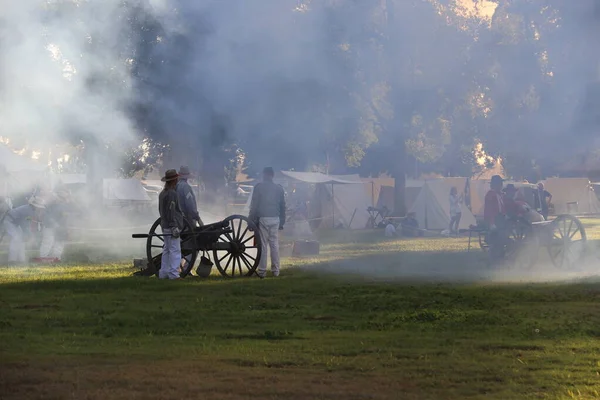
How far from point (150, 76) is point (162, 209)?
4789 millimetres

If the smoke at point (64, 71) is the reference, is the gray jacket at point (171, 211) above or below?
below

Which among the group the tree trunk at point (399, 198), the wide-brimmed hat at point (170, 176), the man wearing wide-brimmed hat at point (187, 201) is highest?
the tree trunk at point (399, 198)

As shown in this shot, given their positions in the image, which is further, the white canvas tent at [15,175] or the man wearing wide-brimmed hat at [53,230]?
the white canvas tent at [15,175]

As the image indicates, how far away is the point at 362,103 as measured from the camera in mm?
25625

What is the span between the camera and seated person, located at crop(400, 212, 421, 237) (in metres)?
39.2

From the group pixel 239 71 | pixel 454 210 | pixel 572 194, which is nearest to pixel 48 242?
pixel 239 71

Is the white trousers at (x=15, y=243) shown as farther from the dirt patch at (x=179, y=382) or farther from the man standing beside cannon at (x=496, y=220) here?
the dirt patch at (x=179, y=382)

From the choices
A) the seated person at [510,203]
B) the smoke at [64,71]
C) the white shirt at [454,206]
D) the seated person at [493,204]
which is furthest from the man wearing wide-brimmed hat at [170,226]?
the white shirt at [454,206]

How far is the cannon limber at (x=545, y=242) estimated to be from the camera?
21.7 metres

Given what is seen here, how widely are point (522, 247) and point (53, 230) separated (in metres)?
10.5

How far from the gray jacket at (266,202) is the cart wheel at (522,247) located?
5621mm

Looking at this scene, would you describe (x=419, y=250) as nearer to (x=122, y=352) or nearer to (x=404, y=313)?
(x=404, y=313)

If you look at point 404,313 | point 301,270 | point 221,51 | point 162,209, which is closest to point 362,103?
point 221,51

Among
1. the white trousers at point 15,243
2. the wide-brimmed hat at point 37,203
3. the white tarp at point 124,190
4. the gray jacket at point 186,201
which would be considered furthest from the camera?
the white tarp at point 124,190
